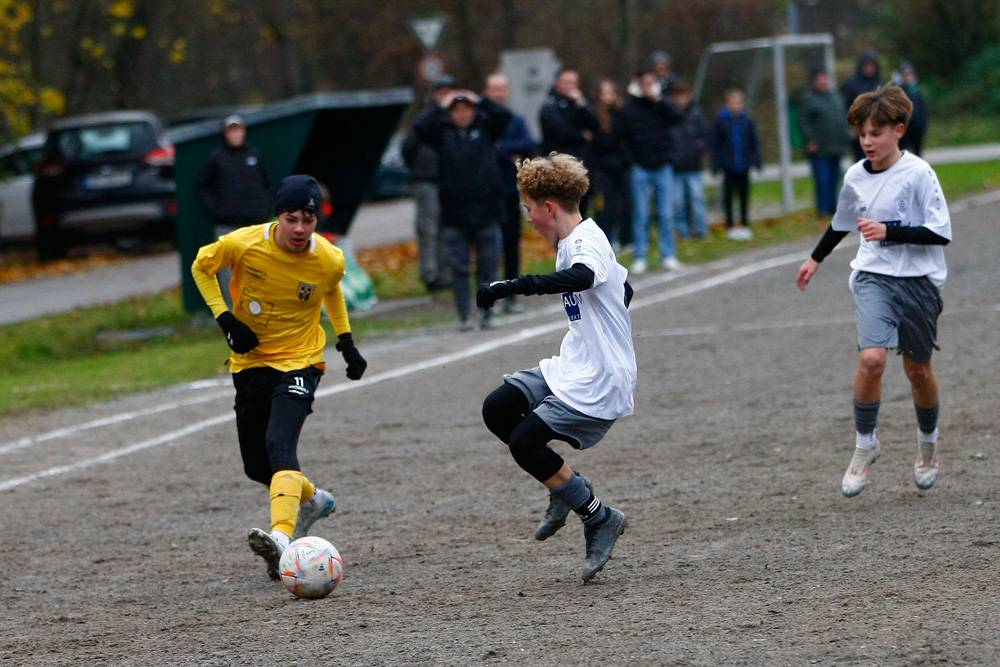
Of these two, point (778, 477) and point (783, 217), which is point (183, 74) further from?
point (778, 477)

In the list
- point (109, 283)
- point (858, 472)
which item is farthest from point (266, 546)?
point (109, 283)

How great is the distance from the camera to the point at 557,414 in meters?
5.68

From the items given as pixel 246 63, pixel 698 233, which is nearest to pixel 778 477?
pixel 698 233

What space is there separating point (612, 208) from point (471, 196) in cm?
445

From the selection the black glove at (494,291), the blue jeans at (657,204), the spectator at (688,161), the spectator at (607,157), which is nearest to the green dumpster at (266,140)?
the spectator at (607,157)

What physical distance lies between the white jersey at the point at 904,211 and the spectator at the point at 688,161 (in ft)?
34.3

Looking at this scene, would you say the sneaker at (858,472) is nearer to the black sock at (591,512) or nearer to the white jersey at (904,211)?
the white jersey at (904,211)

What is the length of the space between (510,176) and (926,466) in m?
7.86

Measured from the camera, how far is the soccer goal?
22.1 meters

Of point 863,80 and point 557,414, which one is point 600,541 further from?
point 863,80

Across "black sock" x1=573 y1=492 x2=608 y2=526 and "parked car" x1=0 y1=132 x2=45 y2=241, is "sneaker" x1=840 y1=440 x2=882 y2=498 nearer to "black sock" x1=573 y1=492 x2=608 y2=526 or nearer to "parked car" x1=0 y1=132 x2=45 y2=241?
"black sock" x1=573 y1=492 x2=608 y2=526

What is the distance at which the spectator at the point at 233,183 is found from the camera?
43.8 feet

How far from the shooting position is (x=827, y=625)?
484 cm

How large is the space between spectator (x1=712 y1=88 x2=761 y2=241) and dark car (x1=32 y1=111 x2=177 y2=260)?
25.0ft
